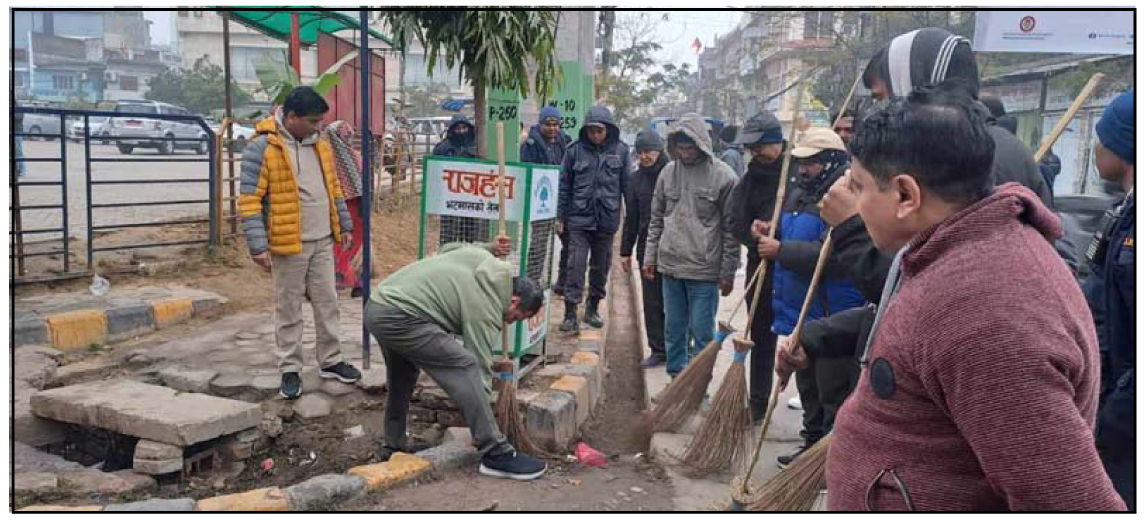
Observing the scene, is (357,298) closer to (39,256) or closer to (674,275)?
(39,256)

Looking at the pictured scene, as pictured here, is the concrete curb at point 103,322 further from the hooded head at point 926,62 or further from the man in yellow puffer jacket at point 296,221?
the hooded head at point 926,62

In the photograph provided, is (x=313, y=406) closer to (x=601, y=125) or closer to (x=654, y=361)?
(x=654, y=361)

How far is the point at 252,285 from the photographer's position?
7625mm

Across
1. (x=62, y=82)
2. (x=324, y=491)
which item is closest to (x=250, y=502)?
(x=324, y=491)

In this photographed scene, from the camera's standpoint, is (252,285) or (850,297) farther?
(252,285)

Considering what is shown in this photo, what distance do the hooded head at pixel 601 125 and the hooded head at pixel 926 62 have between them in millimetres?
3636

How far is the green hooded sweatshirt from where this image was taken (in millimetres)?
3922

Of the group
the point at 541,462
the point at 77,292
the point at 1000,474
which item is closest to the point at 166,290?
the point at 77,292

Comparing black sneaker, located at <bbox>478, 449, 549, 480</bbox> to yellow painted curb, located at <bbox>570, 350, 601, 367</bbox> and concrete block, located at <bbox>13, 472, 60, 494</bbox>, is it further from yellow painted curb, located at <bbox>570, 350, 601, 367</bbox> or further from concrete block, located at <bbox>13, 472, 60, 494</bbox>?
concrete block, located at <bbox>13, 472, 60, 494</bbox>

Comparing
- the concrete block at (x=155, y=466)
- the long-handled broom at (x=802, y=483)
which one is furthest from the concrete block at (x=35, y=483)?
the long-handled broom at (x=802, y=483)

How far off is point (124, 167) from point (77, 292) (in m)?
14.6

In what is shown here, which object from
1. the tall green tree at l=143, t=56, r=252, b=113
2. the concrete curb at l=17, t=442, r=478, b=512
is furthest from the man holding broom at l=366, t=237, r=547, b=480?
the tall green tree at l=143, t=56, r=252, b=113

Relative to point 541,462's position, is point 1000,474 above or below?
above

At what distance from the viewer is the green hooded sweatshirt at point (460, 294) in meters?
3.92
